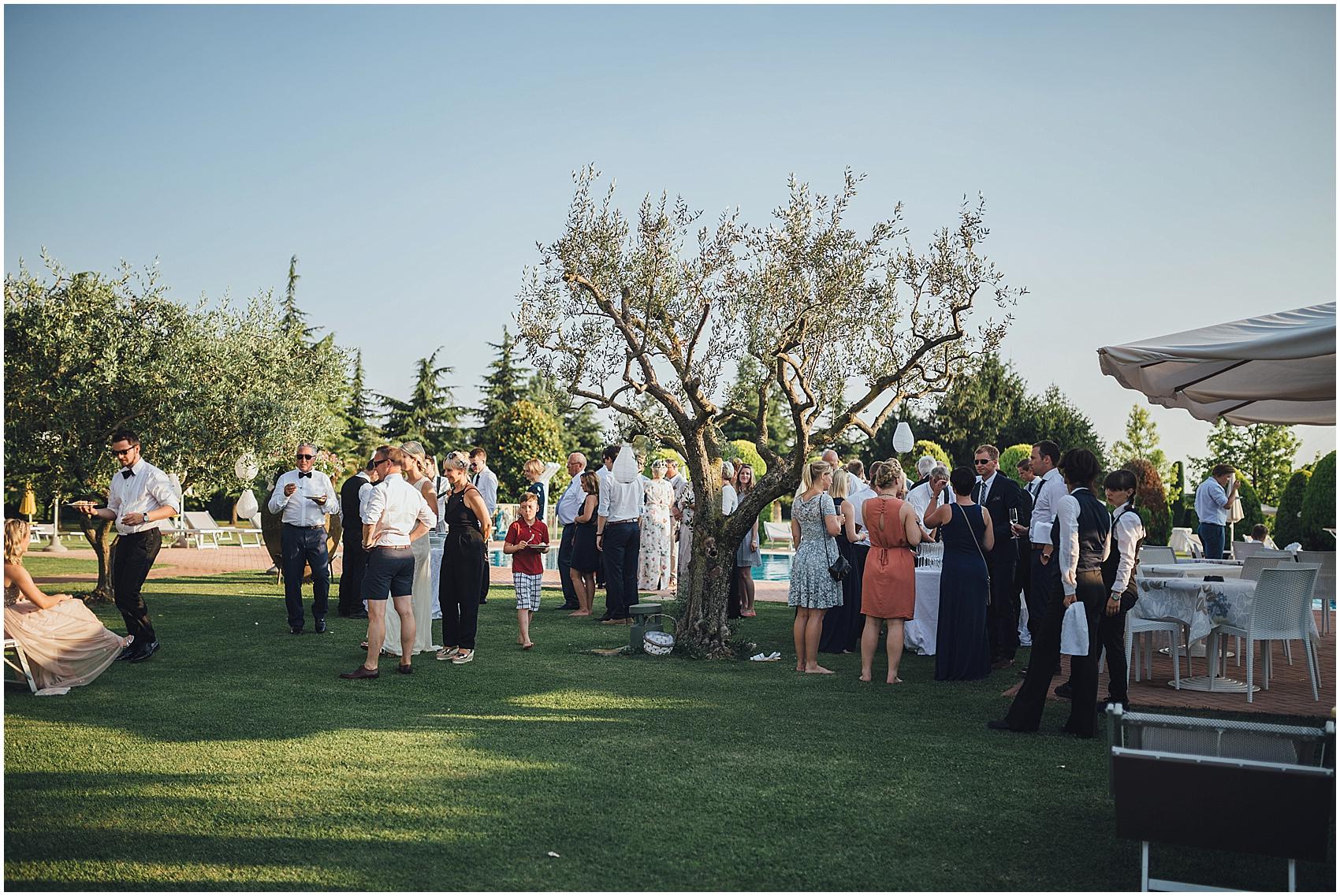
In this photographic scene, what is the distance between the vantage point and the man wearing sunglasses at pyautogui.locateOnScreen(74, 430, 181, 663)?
8.29 metres

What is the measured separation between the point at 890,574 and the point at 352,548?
251 inches

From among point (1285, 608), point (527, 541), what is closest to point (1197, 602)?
point (1285, 608)

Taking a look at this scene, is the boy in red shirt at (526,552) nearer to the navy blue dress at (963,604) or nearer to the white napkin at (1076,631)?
the navy blue dress at (963,604)

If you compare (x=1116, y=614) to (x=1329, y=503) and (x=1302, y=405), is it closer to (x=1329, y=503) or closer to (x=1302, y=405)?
(x=1302, y=405)

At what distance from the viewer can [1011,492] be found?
8.91m

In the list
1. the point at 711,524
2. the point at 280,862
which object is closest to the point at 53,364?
the point at 711,524

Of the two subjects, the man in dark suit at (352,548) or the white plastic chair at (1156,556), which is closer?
the man in dark suit at (352,548)

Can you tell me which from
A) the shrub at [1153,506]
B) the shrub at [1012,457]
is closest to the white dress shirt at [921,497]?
the shrub at [1153,506]

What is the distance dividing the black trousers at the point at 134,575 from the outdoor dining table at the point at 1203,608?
26.9 feet

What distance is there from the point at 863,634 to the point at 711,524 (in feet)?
5.68

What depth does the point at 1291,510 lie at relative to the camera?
2044 centimetres

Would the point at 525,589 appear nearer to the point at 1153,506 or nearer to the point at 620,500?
the point at 620,500

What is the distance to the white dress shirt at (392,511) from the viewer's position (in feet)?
25.8

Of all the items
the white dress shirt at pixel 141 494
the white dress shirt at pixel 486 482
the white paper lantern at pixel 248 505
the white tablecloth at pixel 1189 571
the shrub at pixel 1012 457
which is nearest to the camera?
the white dress shirt at pixel 141 494
